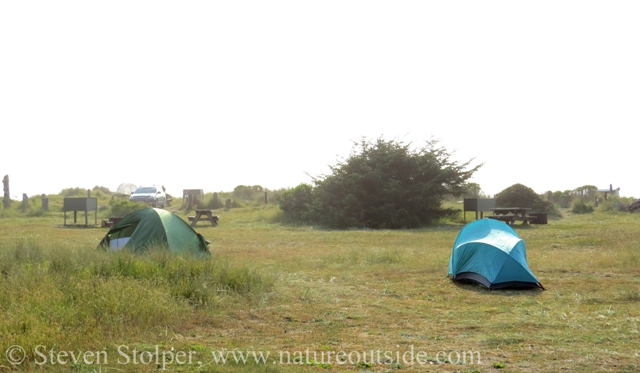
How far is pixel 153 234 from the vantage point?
1271 centimetres

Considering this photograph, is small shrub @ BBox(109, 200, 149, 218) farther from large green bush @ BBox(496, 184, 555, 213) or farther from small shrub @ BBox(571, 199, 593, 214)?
Result: small shrub @ BBox(571, 199, 593, 214)

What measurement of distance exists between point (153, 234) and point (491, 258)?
21.7ft

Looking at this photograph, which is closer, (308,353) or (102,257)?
(308,353)

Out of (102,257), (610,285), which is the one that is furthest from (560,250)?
(102,257)

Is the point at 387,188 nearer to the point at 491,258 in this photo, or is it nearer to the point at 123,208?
the point at 123,208

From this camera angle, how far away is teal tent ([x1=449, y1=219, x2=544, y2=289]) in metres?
10.4

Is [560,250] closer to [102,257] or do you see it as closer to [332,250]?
[332,250]

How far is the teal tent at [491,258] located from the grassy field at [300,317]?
342mm

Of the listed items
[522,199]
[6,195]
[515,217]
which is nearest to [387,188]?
[515,217]

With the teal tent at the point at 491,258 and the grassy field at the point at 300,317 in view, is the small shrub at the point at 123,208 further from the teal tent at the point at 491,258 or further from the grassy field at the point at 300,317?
the teal tent at the point at 491,258

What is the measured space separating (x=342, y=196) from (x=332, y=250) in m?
11.4

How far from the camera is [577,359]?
19.7ft

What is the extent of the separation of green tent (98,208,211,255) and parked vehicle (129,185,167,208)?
2409 centimetres

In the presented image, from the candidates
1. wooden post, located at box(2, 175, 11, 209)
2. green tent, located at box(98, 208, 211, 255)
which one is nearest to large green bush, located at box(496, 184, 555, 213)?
green tent, located at box(98, 208, 211, 255)
